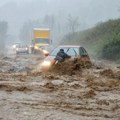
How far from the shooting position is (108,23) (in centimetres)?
6244

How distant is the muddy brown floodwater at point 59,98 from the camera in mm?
10570

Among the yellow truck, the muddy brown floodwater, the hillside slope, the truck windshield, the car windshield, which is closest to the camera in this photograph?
the muddy brown floodwater

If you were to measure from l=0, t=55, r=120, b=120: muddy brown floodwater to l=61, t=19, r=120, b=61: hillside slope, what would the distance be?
70.3ft

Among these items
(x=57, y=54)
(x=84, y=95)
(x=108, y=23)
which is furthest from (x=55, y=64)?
(x=108, y=23)

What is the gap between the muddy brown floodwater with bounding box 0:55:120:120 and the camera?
10570mm

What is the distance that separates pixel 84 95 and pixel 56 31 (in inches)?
5584

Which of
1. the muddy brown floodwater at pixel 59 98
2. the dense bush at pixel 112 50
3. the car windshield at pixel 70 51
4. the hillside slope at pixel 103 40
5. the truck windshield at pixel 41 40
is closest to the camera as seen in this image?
the muddy brown floodwater at pixel 59 98

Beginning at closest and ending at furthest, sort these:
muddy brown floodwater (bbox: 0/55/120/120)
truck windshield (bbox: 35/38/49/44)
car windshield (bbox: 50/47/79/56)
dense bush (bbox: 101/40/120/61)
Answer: muddy brown floodwater (bbox: 0/55/120/120)
car windshield (bbox: 50/47/79/56)
dense bush (bbox: 101/40/120/61)
truck windshield (bbox: 35/38/49/44)

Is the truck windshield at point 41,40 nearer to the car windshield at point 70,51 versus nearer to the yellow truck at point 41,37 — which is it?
Result: the yellow truck at point 41,37

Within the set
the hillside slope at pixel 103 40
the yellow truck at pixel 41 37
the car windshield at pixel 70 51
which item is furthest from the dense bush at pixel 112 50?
the car windshield at pixel 70 51

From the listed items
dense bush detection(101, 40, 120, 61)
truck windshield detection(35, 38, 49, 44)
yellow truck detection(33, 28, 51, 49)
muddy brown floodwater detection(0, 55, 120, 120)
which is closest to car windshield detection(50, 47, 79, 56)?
muddy brown floodwater detection(0, 55, 120, 120)

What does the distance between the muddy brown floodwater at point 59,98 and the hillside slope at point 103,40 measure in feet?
70.3

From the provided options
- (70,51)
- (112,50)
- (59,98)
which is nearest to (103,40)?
(112,50)

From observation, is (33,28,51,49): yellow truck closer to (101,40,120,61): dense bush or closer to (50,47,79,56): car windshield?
(101,40,120,61): dense bush
